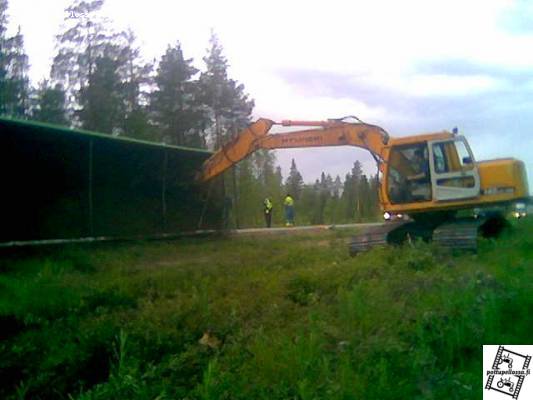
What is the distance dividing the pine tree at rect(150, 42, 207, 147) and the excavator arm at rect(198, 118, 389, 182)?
19.2m

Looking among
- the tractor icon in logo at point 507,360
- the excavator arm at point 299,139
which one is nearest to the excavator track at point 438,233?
the excavator arm at point 299,139

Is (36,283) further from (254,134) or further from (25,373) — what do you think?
(254,134)

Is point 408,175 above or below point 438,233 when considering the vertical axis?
above

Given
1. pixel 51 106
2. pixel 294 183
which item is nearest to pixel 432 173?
pixel 51 106

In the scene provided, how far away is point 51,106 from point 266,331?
91.3 feet

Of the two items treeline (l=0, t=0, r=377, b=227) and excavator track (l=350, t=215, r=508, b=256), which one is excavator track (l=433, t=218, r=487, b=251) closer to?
excavator track (l=350, t=215, r=508, b=256)

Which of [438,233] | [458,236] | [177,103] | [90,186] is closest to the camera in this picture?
[458,236]

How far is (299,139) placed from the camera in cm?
1596

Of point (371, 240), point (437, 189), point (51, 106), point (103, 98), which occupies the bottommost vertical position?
point (371, 240)

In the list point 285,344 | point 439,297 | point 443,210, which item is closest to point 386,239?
point 443,210

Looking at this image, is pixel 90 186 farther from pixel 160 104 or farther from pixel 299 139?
pixel 160 104

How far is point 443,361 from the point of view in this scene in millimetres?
4793

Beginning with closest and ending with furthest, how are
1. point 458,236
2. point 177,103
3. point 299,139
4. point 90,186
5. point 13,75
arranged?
point 458,236 → point 90,186 → point 299,139 → point 13,75 → point 177,103

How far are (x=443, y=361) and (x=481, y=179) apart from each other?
8.99 metres
